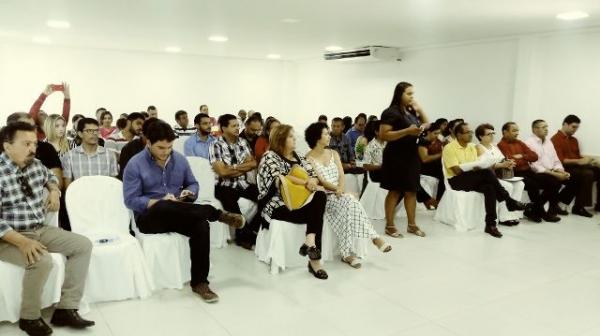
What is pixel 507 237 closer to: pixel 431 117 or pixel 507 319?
pixel 507 319

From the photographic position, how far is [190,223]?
3.35 meters

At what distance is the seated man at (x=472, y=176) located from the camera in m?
5.16

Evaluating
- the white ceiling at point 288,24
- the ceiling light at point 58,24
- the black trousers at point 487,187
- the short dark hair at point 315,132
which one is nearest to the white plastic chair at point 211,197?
the short dark hair at point 315,132

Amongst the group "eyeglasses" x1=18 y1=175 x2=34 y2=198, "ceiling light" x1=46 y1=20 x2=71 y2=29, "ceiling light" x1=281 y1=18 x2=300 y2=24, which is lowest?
"eyeglasses" x1=18 y1=175 x2=34 y2=198

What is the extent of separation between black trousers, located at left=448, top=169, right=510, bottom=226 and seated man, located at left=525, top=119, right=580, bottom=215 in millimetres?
1190

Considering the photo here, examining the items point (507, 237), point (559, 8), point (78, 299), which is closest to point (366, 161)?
point (507, 237)

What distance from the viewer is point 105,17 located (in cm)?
656

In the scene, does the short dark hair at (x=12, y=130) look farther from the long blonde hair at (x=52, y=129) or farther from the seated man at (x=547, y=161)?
the seated man at (x=547, y=161)

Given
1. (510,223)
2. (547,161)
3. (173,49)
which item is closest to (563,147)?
(547,161)

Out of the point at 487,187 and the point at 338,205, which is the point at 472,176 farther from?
the point at 338,205

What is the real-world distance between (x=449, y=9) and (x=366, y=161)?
1.97m

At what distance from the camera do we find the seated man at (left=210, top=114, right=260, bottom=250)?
175 inches

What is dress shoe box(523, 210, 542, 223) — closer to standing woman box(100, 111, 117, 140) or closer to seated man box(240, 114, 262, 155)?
seated man box(240, 114, 262, 155)

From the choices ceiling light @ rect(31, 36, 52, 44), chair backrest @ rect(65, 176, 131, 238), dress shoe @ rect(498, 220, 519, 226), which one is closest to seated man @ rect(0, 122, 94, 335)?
chair backrest @ rect(65, 176, 131, 238)
